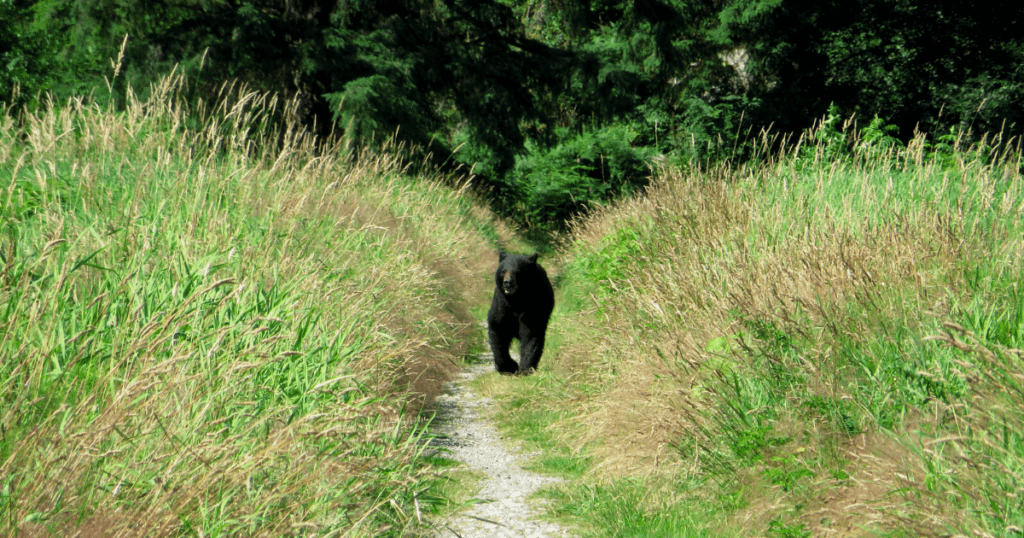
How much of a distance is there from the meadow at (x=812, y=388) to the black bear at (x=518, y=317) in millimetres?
1140

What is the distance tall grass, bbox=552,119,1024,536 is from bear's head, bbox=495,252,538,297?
122 centimetres

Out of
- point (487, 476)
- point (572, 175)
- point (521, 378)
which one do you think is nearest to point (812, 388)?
point (487, 476)

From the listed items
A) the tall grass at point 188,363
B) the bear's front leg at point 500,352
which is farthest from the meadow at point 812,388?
the tall grass at point 188,363

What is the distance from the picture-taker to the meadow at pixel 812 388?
2.70 metres

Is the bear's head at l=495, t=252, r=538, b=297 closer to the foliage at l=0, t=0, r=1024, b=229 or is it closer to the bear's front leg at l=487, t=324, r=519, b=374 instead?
the bear's front leg at l=487, t=324, r=519, b=374

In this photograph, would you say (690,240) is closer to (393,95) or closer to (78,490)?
(78,490)

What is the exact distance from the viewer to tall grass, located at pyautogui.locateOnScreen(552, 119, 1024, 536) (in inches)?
105

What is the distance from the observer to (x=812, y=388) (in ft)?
11.7

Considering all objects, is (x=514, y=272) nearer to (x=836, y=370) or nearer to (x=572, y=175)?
(x=836, y=370)

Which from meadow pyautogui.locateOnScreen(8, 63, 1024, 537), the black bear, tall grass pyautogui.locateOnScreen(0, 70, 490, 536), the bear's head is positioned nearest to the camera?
tall grass pyautogui.locateOnScreen(0, 70, 490, 536)

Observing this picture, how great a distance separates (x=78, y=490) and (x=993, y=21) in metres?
27.3

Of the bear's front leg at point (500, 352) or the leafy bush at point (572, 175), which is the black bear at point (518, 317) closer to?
the bear's front leg at point (500, 352)

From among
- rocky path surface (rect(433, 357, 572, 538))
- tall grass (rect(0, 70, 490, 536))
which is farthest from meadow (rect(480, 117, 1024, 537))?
tall grass (rect(0, 70, 490, 536))

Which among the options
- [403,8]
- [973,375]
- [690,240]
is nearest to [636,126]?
[403,8]
